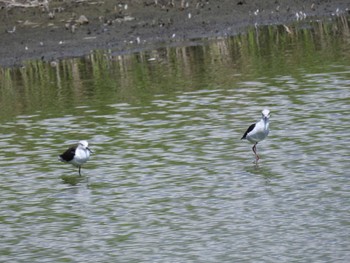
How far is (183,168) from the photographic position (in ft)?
48.2

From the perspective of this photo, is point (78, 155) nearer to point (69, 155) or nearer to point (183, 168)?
point (69, 155)

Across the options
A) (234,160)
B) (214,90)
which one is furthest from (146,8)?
(234,160)

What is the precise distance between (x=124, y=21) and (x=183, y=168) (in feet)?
47.4

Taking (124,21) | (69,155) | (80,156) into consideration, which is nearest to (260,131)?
(80,156)

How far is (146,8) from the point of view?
2955 centimetres

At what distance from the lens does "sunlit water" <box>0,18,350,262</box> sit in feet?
36.8

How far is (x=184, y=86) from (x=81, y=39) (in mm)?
6903

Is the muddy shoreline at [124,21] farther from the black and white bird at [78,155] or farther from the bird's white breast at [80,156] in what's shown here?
the bird's white breast at [80,156]

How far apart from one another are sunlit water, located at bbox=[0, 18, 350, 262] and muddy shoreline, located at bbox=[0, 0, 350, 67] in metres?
3.52

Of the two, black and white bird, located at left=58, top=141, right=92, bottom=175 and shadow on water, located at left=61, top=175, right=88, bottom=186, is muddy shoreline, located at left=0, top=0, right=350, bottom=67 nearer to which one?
shadow on water, located at left=61, top=175, right=88, bottom=186

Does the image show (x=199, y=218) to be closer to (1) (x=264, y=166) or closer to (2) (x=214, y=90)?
(1) (x=264, y=166)

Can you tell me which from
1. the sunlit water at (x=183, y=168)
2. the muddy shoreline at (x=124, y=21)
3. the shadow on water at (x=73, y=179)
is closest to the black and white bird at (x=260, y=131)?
the sunlit water at (x=183, y=168)

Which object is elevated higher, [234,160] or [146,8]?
[146,8]

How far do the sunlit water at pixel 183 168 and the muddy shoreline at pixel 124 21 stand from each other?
3515 mm
